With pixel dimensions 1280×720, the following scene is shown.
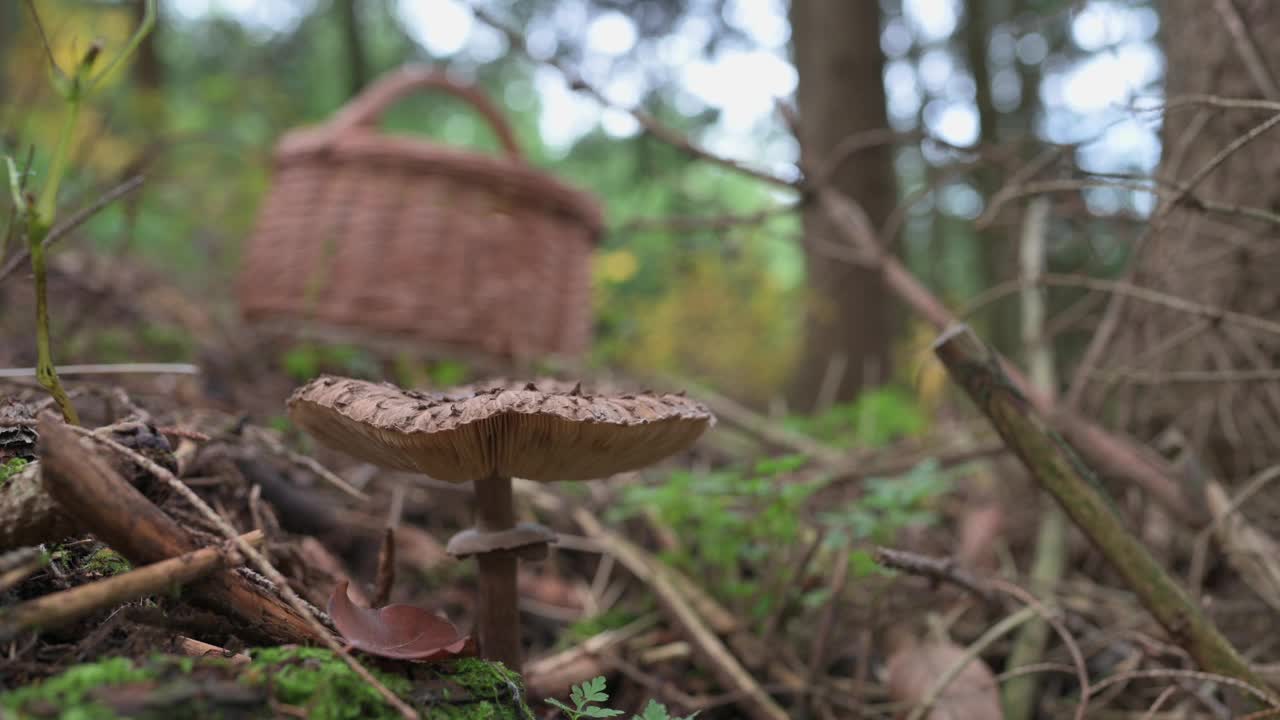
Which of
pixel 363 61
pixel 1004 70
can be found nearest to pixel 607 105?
pixel 363 61

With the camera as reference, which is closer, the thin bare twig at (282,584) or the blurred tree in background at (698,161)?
the thin bare twig at (282,584)

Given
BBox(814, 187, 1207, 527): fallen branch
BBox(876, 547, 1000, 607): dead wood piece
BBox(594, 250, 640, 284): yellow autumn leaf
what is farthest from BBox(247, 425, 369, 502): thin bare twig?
BBox(594, 250, 640, 284): yellow autumn leaf

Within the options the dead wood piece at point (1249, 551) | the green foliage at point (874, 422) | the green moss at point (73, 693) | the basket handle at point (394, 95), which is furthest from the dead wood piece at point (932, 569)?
the basket handle at point (394, 95)

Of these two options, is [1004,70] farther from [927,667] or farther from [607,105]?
[927,667]

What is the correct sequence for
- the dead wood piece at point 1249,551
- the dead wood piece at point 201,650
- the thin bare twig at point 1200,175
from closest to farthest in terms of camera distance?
the dead wood piece at point 201,650, the thin bare twig at point 1200,175, the dead wood piece at point 1249,551

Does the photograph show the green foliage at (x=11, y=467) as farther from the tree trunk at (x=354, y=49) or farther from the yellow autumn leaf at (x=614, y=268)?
the tree trunk at (x=354, y=49)

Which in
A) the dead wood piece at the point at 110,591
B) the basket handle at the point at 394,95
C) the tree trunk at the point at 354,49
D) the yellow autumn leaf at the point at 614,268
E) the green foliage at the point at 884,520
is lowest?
the green foliage at the point at 884,520
